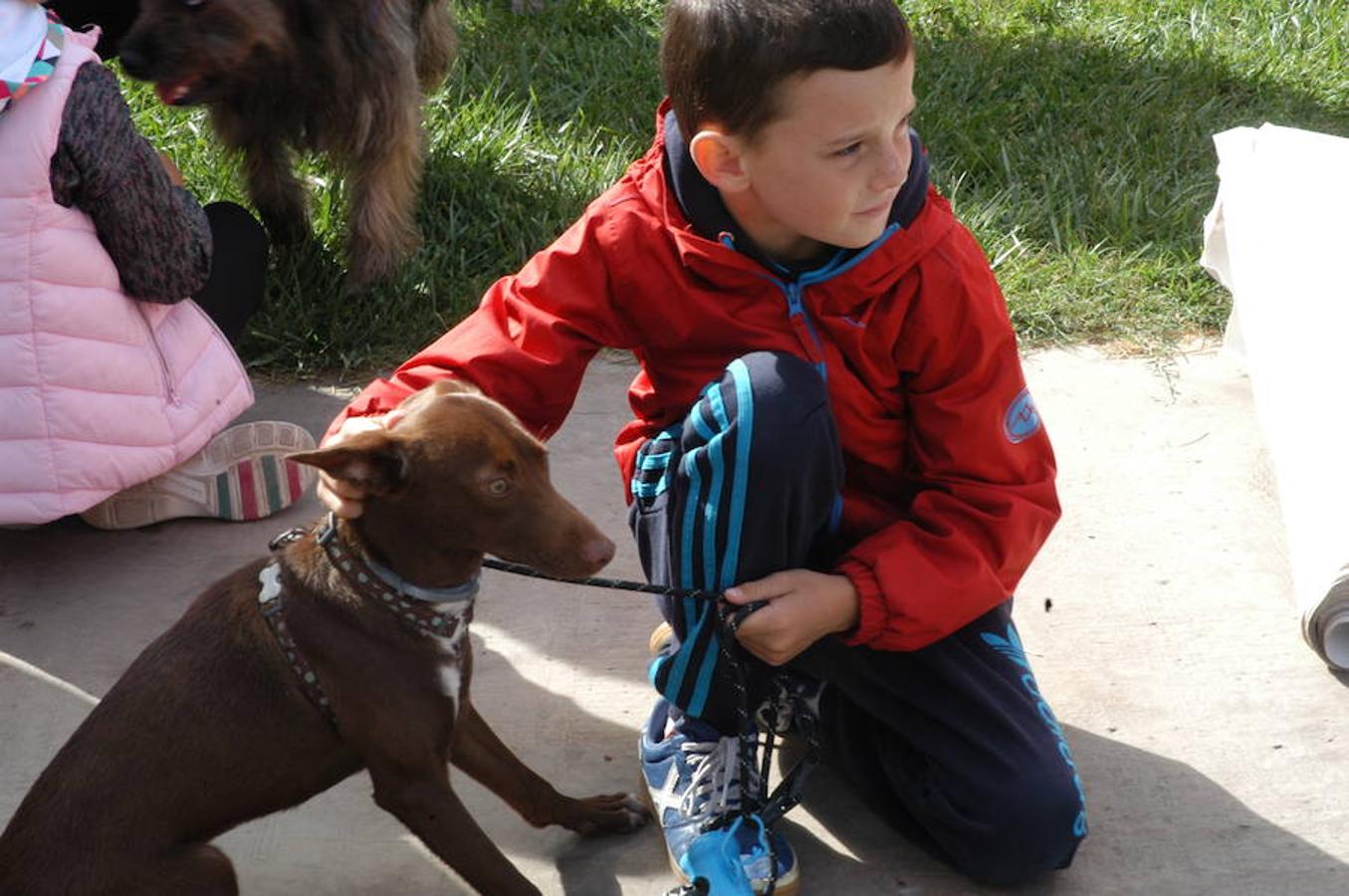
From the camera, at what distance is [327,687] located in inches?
90.1

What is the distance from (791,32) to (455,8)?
13.8ft

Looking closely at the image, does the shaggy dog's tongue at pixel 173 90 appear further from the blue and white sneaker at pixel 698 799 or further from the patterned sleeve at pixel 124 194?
the blue and white sneaker at pixel 698 799

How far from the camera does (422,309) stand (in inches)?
170

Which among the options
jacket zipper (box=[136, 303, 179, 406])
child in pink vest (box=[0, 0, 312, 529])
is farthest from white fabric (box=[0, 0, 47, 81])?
jacket zipper (box=[136, 303, 179, 406])

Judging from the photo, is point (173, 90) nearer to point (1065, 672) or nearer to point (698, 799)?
point (698, 799)

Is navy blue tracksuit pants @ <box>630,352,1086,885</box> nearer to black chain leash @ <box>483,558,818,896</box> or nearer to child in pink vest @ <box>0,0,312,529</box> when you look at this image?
black chain leash @ <box>483,558,818,896</box>

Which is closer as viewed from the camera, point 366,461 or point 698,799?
point 366,461

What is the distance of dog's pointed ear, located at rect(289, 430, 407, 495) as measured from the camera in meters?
2.08

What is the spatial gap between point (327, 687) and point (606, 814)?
555mm

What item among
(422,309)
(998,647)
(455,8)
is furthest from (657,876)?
(455,8)

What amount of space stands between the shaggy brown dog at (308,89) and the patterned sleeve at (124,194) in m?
0.70

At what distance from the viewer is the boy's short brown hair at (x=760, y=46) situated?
232cm

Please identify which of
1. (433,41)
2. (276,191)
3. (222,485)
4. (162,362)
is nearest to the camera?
(162,362)

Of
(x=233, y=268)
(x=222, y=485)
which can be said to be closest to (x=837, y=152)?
(x=222, y=485)
